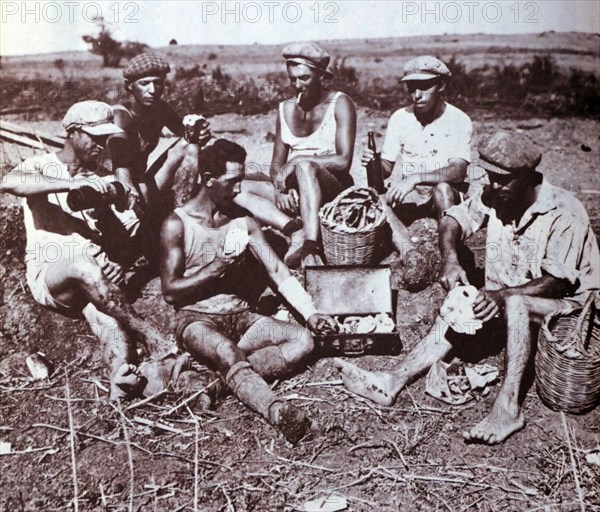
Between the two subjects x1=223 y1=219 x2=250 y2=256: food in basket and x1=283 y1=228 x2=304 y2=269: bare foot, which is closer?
x1=223 y1=219 x2=250 y2=256: food in basket

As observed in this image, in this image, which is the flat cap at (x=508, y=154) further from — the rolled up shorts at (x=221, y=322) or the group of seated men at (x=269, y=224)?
the rolled up shorts at (x=221, y=322)

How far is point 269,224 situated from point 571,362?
206 cm

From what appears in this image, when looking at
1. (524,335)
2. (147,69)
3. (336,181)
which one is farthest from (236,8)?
(524,335)

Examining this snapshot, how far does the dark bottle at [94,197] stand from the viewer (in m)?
3.49

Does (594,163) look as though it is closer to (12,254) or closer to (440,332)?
(440,332)

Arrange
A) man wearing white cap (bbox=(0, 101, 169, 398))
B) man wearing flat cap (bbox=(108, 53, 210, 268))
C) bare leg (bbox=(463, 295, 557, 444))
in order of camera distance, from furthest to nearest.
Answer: man wearing flat cap (bbox=(108, 53, 210, 268)) → man wearing white cap (bbox=(0, 101, 169, 398)) → bare leg (bbox=(463, 295, 557, 444))

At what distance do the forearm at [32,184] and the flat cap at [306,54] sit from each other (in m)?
1.64

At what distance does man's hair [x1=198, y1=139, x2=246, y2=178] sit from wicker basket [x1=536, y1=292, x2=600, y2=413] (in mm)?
2216

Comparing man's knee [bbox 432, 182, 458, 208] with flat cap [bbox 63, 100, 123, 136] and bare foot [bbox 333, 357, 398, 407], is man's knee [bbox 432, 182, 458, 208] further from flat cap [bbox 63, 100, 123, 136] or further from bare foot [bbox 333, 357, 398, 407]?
flat cap [bbox 63, 100, 123, 136]

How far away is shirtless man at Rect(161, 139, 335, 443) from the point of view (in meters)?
3.41

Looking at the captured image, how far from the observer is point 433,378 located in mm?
3350

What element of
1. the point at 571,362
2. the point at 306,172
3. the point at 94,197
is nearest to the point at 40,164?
the point at 94,197

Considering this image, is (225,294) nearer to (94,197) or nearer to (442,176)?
(94,197)

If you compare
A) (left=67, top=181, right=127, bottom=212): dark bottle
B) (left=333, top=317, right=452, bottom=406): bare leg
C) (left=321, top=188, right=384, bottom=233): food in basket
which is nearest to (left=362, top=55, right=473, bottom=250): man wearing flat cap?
(left=321, top=188, right=384, bottom=233): food in basket
